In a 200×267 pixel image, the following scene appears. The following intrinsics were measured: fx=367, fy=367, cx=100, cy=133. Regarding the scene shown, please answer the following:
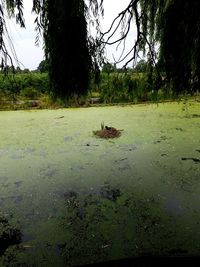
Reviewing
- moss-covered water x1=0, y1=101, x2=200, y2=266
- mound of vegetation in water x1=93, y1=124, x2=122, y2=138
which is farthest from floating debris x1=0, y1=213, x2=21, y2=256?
mound of vegetation in water x1=93, y1=124, x2=122, y2=138

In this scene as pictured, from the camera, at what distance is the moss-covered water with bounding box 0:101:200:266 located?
95.2 inches

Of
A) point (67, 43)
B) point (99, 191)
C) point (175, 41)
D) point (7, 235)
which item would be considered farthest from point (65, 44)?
point (99, 191)

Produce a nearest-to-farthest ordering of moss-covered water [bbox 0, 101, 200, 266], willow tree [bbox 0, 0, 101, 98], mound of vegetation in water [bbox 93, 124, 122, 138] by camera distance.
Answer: willow tree [bbox 0, 0, 101, 98] < moss-covered water [bbox 0, 101, 200, 266] < mound of vegetation in water [bbox 93, 124, 122, 138]

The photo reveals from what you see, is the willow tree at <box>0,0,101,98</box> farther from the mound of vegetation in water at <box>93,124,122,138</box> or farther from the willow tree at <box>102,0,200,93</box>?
the mound of vegetation in water at <box>93,124,122,138</box>

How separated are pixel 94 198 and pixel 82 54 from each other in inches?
74.1

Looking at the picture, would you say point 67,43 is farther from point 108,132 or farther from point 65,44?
point 108,132

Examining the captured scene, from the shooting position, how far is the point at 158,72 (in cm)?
195

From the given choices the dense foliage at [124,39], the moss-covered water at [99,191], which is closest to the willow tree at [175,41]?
the dense foliage at [124,39]

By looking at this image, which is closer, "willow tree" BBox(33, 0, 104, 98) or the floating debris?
"willow tree" BBox(33, 0, 104, 98)

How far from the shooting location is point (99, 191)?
11.1 feet

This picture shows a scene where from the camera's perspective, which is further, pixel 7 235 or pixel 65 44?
pixel 7 235

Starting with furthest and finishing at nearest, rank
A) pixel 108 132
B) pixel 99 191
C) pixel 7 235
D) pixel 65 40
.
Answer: pixel 108 132, pixel 99 191, pixel 7 235, pixel 65 40

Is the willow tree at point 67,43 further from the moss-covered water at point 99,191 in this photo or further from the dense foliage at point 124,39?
the moss-covered water at point 99,191

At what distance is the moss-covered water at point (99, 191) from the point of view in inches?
95.2
